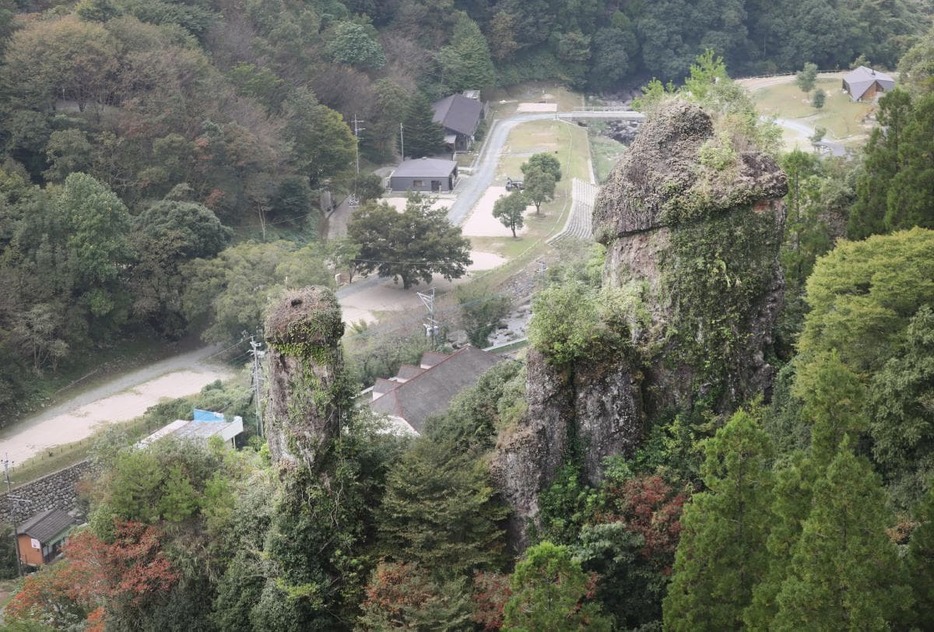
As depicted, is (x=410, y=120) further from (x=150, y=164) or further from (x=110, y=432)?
(x=110, y=432)

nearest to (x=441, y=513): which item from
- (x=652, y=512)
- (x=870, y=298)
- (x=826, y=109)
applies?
(x=652, y=512)

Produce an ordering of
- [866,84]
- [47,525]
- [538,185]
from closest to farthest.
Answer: [47,525]
[538,185]
[866,84]

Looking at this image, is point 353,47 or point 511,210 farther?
point 353,47

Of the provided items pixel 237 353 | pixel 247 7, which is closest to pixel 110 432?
pixel 237 353

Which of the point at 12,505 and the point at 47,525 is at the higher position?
the point at 12,505

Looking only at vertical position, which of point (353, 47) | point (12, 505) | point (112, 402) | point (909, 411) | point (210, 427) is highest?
point (353, 47)

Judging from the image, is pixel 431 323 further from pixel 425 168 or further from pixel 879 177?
pixel 425 168
